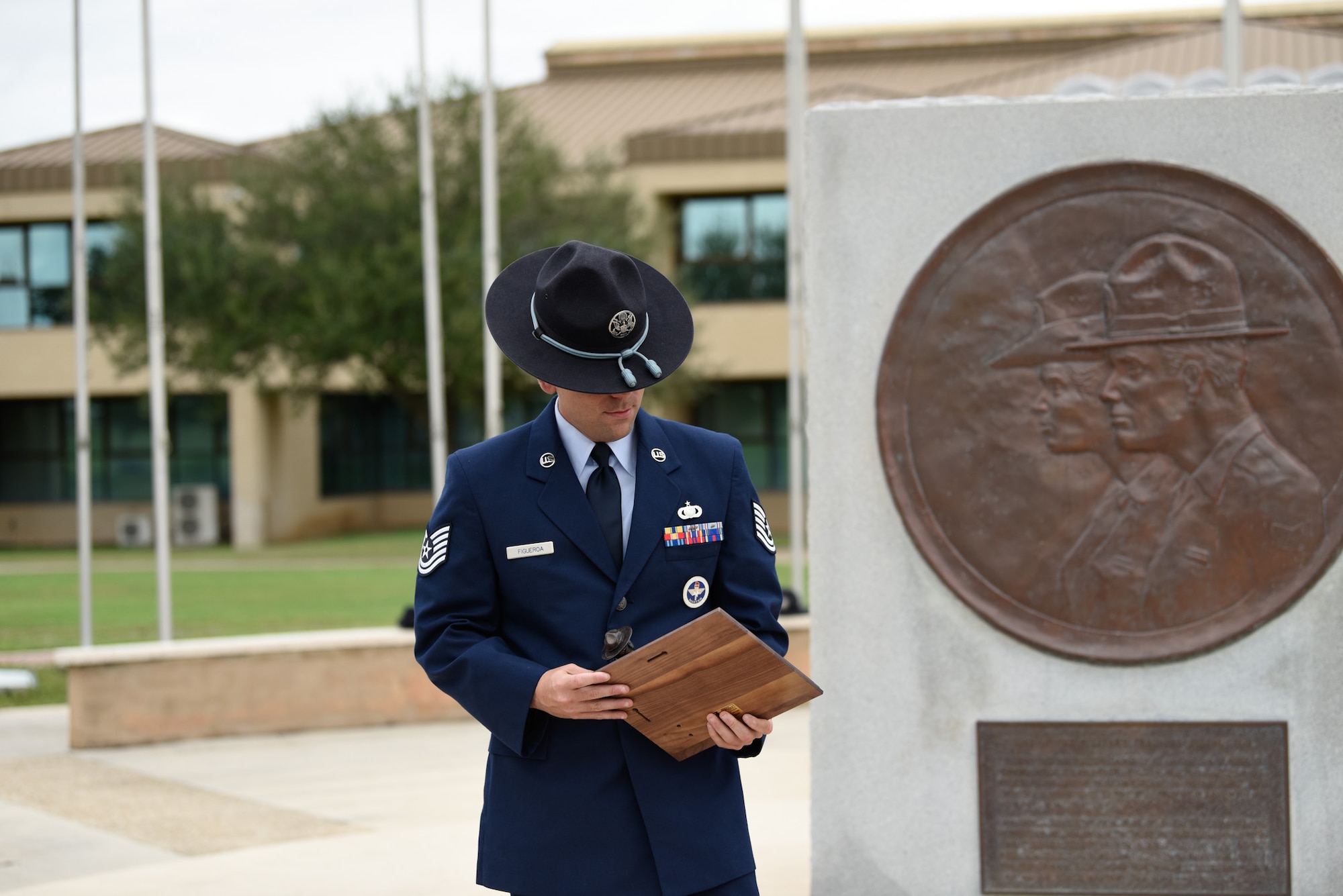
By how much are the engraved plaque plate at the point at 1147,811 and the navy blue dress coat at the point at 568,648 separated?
5.72ft

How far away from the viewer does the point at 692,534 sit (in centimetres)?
260

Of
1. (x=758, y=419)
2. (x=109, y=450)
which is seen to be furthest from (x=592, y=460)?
(x=109, y=450)

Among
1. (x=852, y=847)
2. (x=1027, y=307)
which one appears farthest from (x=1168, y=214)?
(x=852, y=847)

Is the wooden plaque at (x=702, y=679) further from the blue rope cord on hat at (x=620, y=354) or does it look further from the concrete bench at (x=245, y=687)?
the concrete bench at (x=245, y=687)

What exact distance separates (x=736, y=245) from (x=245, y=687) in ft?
64.7

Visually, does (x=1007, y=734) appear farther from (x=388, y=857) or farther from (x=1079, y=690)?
(x=388, y=857)

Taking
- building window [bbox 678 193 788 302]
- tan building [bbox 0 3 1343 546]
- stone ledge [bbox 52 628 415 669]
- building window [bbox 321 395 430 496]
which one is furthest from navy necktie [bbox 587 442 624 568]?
building window [bbox 321 395 430 496]

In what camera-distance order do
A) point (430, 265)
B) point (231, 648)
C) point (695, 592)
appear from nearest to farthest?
point (695, 592) → point (231, 648) → point (430, 265)

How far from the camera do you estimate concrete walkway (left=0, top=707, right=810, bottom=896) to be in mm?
4840

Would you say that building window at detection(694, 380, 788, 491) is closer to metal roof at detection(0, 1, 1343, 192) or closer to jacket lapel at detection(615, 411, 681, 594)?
metal roof at detection(0, 1, 1343, 192)

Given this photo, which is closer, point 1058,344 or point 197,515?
point 1058,344

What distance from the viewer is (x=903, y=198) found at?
4.16 metres

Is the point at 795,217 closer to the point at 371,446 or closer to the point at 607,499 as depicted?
the point at 607,499

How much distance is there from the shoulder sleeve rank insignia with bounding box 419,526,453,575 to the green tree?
20043 millimetres
